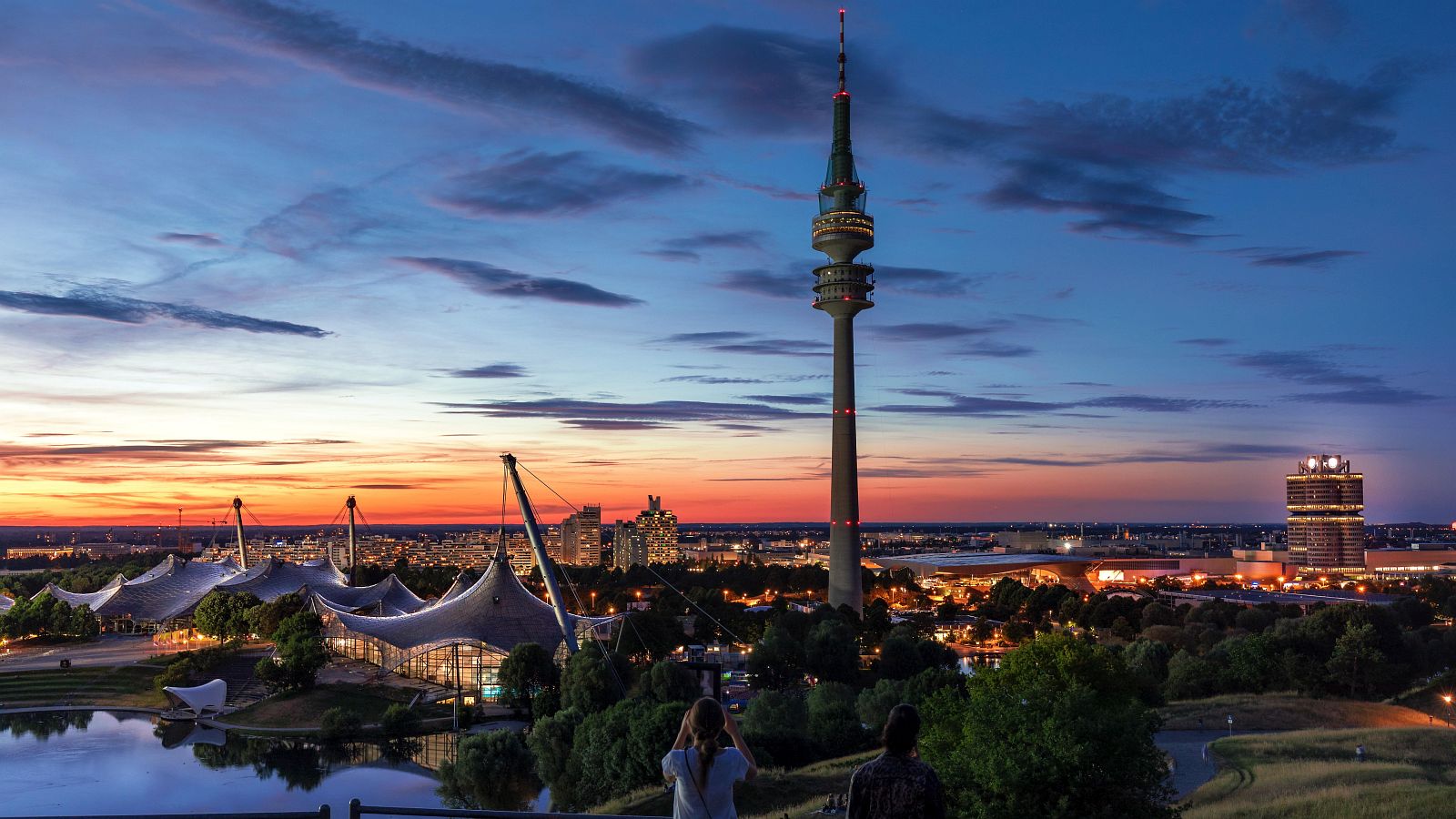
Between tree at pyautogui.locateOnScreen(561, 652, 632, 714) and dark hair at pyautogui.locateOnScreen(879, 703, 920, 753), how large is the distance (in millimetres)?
47104

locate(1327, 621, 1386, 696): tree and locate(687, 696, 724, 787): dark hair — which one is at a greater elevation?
locate(687, 696, 724, 787): dark hair

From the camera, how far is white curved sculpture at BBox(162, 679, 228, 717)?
62.4 metres

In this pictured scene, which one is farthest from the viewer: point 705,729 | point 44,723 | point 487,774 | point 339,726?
point 44,723

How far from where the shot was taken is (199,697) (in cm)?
6266

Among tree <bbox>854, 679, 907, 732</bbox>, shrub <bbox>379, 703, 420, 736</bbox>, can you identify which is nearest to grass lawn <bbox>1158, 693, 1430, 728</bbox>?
tree <bbox>854, 679, 907, 732</bbox>

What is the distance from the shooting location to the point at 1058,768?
1040 inches

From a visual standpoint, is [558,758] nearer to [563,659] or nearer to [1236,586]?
[563,659]

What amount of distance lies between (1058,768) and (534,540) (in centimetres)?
4702

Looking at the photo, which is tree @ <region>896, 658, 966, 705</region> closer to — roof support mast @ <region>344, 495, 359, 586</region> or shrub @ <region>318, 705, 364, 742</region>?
shrub @ <region>318, 705, 364, 742</region>

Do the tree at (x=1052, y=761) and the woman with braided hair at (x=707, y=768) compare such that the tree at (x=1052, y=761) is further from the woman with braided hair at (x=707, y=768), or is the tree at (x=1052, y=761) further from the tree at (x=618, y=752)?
the woman with braided hair at (x=707, y=768)

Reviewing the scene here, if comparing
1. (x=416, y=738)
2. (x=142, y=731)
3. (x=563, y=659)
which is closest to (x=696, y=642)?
(x=563, y=659)

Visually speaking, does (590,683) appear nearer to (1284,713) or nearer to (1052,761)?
(1052,761)

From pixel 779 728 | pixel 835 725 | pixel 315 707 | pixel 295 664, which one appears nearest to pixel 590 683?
pixel 779 728

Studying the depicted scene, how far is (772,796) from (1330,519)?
19125 cm
